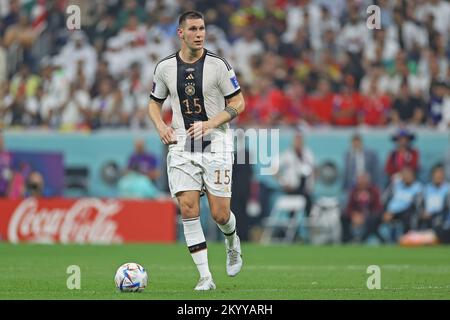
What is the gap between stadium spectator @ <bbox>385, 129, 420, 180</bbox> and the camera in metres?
24.0

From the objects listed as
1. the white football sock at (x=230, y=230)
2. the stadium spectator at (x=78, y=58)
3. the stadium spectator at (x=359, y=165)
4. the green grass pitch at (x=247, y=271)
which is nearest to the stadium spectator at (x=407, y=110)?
the stadium spectator at (x=359, y=165)

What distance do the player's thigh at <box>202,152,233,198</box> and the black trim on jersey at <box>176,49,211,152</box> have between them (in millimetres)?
159

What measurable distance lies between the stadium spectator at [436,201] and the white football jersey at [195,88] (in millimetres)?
12410

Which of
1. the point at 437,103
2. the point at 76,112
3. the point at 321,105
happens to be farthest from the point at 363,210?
the point at 76,112

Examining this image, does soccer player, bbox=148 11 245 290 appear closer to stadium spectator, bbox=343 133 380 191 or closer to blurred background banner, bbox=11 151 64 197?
stadium spectator, bbox=343 133 380 191

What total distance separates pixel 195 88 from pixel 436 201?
1281 cm

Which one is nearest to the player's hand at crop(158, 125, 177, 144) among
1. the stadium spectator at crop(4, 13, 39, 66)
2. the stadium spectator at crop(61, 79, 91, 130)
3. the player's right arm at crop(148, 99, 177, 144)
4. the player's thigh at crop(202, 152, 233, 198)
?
the player's right arm at crop(148, 99, 177, 144)

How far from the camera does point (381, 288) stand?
1182cm

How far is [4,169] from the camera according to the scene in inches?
977

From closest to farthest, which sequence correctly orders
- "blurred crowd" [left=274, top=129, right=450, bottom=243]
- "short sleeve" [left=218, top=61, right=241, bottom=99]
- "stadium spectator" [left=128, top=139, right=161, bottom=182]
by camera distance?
"short sleeve" [left=218, top=61, right=241, bottom=99], "blurred crowd" [left=274, top=129, right=450, bottom=243], "stadium spectator" [left=128, top=139, right=161, bottom=182]

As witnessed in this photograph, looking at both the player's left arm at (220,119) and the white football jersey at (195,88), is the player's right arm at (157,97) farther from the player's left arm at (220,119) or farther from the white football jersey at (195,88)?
the player's left arm at (220,119)

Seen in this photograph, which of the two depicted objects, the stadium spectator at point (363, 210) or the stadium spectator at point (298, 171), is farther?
the stadium spectator at point (298, 171)

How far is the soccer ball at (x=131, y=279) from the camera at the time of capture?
447 inches
